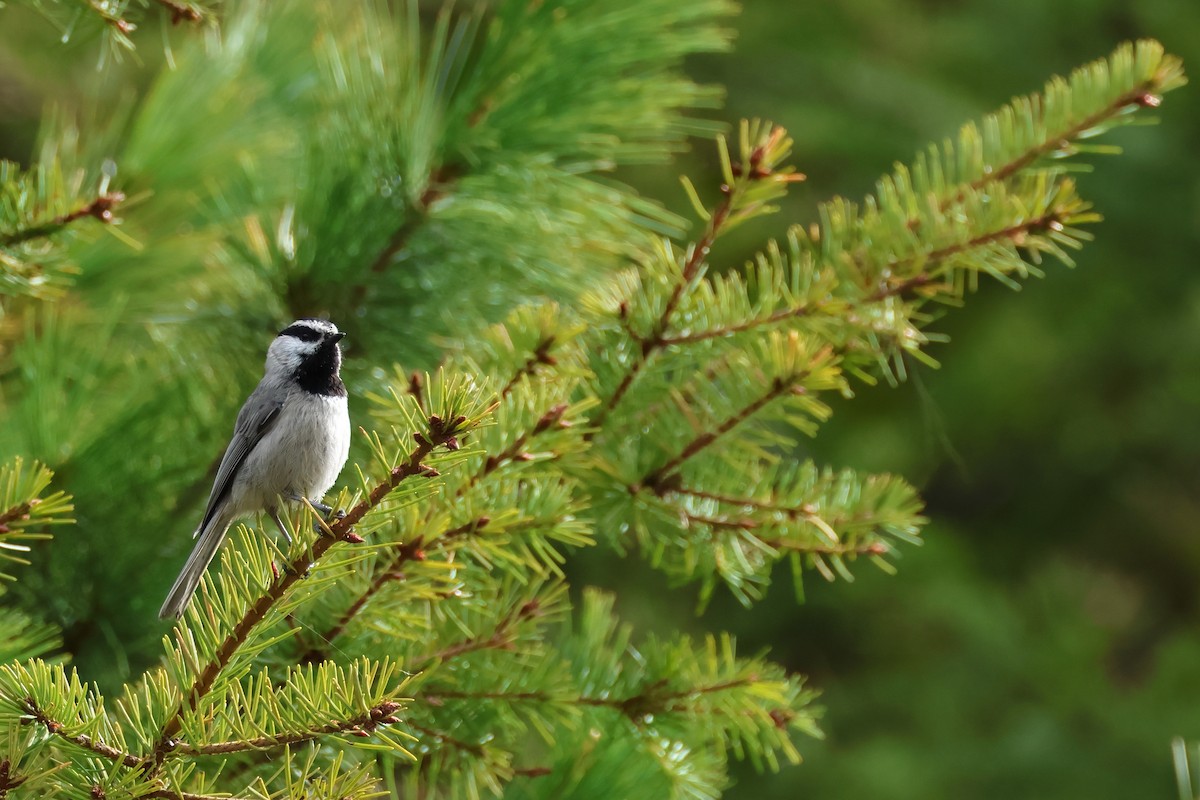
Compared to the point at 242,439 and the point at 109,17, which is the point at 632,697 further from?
the point at 109,17

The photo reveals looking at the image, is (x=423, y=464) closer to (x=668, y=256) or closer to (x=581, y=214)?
(x=668, y=256)

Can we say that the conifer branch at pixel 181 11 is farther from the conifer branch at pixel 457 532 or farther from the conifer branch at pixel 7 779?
the conifer branch at pixel 7 779

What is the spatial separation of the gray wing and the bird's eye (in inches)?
4.2

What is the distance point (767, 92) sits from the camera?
5.64 m

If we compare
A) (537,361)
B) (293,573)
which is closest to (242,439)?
(537,361)

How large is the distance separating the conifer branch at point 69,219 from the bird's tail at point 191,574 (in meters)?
0.49

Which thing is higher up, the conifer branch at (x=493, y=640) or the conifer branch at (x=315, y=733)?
the conifer branch at (x=315, y=733)

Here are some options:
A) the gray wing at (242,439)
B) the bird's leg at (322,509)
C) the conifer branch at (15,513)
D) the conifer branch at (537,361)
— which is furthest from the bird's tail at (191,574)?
the conifer branch at (537,361)

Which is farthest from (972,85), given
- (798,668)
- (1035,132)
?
(1035,132)

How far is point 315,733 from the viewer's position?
1076 millimetres

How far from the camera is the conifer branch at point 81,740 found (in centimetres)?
104

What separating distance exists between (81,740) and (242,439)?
2.82ft

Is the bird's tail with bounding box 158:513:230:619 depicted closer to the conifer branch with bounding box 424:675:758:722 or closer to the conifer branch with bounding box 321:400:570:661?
the conifer branch with bounding box 321:400:570:661

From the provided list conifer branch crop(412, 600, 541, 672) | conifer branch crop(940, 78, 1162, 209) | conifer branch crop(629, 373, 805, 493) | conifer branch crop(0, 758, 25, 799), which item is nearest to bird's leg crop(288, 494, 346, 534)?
conifer branch crop(412, 600, 541, 672)
